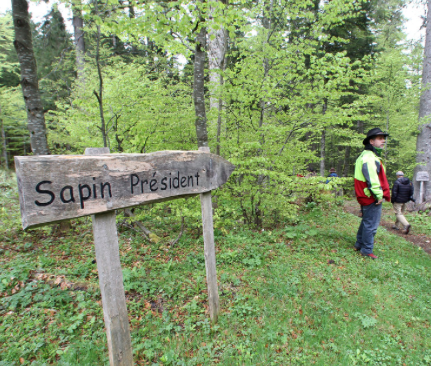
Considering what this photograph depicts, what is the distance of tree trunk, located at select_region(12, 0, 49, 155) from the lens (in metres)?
4.53

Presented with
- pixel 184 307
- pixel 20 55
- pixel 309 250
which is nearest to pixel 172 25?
pixel 20 55

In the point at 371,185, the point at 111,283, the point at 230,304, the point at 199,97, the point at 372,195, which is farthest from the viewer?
the point at 199,97

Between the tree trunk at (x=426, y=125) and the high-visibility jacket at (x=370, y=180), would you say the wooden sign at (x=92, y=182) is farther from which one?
the tree trunk at (x=426, y=125)

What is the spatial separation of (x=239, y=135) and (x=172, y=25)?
238 cm

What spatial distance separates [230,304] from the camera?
3201 mm

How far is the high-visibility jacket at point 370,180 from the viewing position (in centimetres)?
427

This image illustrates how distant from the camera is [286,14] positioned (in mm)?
4918

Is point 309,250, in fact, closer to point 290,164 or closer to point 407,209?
point 290,164

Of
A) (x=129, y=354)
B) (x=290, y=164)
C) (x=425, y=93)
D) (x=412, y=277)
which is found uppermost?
(x=425, y=93)

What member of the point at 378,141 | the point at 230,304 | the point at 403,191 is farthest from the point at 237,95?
the point at 403,191

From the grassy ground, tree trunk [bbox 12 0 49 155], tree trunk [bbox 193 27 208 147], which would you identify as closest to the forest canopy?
tree trunk [bbox 193 27 208 147]

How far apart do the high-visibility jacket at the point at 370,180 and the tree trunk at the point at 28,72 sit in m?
6.35

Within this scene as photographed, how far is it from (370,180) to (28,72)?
6882mm

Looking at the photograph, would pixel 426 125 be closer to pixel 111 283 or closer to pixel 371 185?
pixel 371 185
